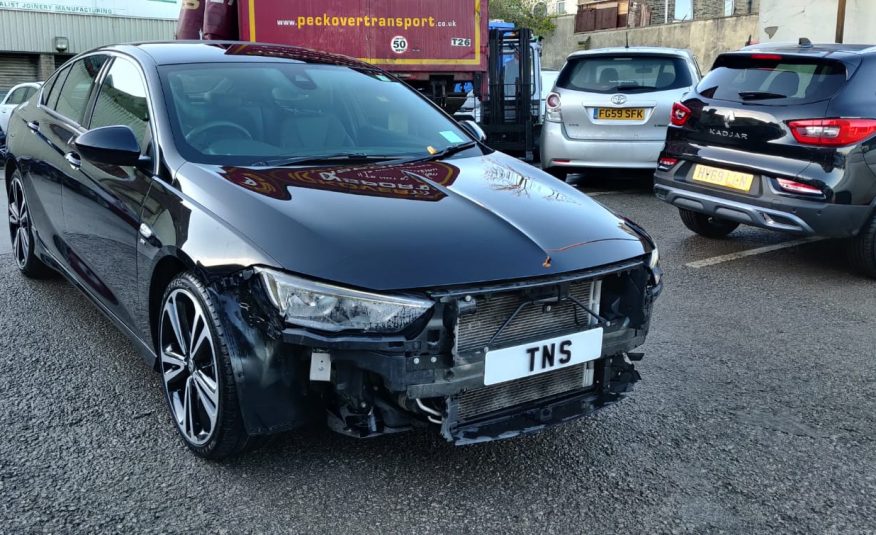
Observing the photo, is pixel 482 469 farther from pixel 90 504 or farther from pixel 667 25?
pixel 667 25

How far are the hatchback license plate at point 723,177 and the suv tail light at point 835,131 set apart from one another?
19.0 inches

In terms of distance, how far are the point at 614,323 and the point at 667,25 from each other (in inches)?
1210

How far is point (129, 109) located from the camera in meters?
3.87

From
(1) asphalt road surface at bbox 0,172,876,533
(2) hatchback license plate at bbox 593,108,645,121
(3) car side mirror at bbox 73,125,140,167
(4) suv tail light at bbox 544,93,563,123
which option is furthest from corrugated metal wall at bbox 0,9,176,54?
(1) asphalt road surface at bbox 0,172,876,533

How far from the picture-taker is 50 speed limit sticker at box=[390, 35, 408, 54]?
42.0 feet

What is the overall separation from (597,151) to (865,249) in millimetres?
3627

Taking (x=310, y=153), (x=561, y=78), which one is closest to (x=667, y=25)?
(x=561, y=78)

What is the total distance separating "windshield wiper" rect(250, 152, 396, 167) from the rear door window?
153 centimetres

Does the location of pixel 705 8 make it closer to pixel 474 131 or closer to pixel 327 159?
pixel 474 131

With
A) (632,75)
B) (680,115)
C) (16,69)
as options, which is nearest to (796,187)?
(680,115)

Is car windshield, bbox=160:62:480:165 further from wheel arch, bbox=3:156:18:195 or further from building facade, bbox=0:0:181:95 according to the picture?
building facade, bbox=0:0:181:95

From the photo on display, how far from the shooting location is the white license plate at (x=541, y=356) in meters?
2.78

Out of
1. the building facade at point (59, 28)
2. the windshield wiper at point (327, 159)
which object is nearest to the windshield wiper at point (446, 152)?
the windshield wiper at point (327, 159)

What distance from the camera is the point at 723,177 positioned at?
6.20 meters
